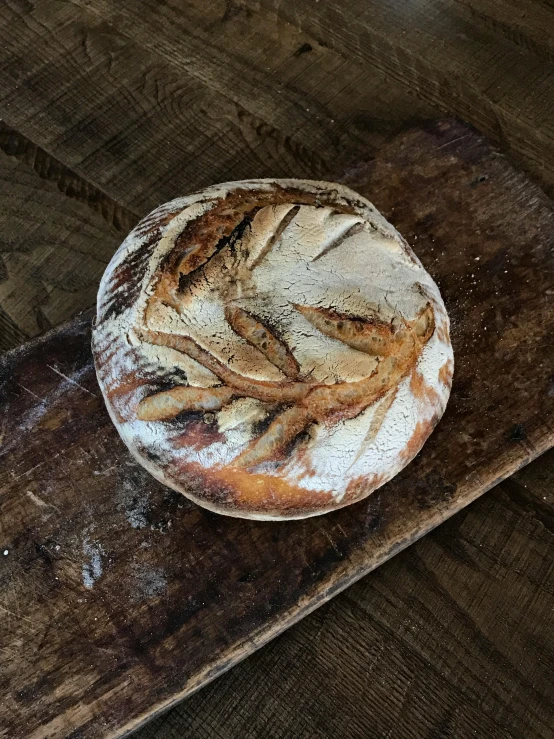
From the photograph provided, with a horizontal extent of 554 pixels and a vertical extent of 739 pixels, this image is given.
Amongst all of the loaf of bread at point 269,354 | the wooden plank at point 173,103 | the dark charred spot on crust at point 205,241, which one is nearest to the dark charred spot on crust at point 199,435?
the loaf of bread at point 269,354

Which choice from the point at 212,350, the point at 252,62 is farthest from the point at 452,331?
the point at 252,62

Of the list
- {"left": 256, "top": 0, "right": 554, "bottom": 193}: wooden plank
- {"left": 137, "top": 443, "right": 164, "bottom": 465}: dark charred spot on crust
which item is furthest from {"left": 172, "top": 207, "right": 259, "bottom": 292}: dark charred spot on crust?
{"left": 256, "top": 0, "right": 554, "bottom": 193}: wooden plank

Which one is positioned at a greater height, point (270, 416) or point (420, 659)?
point (270, 416)

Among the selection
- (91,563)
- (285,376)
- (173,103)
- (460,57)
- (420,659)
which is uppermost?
(460,57)

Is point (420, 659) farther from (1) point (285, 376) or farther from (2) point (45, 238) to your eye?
(2) point (45, 238)

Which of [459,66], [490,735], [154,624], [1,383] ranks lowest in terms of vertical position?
[490,735]

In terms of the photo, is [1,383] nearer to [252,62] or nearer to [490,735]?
[252,62]

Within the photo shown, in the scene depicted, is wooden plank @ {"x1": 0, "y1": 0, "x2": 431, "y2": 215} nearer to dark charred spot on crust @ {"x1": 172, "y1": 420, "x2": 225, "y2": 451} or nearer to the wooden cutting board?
the wooden cutting board

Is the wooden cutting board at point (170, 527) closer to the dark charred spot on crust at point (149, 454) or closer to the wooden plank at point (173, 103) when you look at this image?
the dark charred spot on crust at point (149, 454)

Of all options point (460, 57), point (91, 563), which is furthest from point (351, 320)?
point (460, 57)
